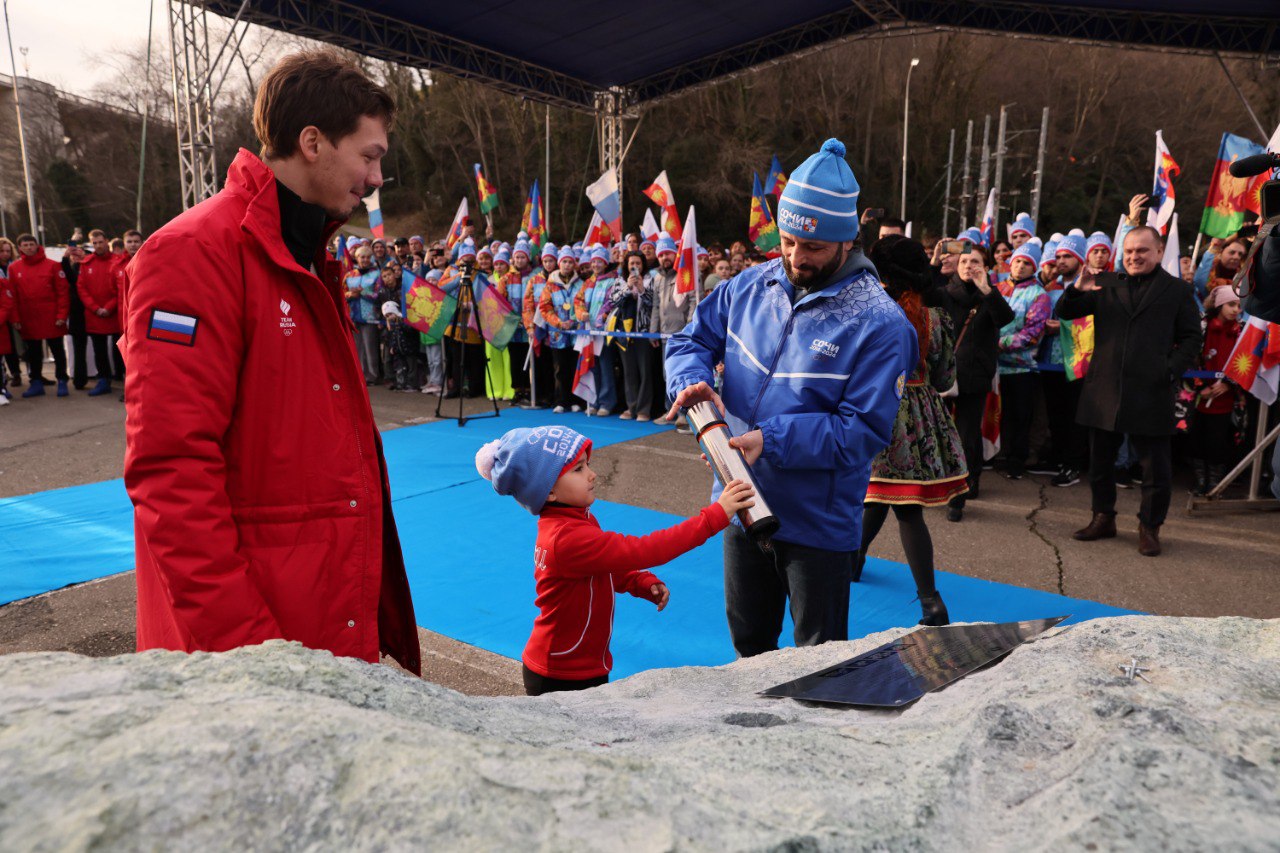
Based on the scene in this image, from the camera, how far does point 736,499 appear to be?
2.27 metres

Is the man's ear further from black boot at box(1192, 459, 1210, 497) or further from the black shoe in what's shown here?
black boot at box(1192, 459, 1210, 497)

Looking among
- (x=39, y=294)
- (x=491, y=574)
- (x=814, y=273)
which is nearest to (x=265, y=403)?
(x=814, y=273)

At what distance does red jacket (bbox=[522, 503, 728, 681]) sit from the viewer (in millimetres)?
2436

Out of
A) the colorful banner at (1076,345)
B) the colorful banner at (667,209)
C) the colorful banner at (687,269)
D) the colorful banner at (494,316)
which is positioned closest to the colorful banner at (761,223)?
the colorful banner at (667,209)

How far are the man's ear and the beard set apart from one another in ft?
4.81

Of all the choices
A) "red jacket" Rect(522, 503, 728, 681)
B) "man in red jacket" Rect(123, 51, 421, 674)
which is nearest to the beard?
"red jacket" Rect(522, 503, 728, 681)

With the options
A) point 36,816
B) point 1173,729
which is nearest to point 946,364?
point 1173,729

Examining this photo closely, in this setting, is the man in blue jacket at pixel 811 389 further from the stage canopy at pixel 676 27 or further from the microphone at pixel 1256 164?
the stage canopy at pixel 676 27

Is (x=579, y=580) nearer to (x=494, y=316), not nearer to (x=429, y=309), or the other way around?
(x=429, y=309)

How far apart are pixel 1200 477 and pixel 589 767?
7502 mm

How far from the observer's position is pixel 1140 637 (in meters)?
1.55

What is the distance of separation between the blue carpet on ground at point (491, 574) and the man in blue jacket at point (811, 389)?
1.23m

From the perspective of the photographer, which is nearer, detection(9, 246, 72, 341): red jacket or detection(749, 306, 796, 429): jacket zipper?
detection(749, 306, 796, 429): jacket zipper

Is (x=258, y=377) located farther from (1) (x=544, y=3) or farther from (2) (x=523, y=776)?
(1) (x=544, y=3)
